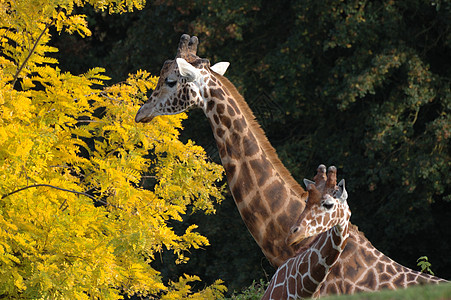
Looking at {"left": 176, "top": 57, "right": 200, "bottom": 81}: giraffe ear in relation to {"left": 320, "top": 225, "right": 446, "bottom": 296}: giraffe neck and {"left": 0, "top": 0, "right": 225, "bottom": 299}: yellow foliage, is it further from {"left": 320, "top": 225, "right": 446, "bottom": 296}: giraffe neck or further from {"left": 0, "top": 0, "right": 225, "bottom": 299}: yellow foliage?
{"left": 320, "top": 225, "right": 446, "bottom": 296}: giraffe neck

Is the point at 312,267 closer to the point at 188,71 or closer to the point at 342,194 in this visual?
the point at 342,194

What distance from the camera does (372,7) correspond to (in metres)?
15.6

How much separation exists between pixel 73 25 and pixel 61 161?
189 cm

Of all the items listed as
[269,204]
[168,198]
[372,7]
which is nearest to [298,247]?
[269,204]

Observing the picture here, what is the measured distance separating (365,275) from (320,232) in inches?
27.5

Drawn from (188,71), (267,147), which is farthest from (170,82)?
(267,147)

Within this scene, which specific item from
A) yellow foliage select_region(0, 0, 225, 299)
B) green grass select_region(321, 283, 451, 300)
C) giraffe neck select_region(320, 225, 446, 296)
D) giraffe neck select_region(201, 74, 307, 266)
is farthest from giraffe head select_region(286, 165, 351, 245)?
yellow foliage select_region(0, 0, 225, 299)

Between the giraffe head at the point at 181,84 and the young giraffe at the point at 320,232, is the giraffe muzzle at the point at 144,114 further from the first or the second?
the young giraffe at the point at 320,232

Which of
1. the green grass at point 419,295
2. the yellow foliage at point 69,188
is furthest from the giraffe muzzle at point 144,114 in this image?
the green grass at point 419,295

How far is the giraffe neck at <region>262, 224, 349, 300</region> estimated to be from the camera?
6.28m

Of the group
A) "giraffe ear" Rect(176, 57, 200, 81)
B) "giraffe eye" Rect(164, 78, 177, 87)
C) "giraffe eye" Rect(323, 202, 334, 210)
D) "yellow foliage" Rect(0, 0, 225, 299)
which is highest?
"giraffe eye" Rect(323, 202, 334, 210)

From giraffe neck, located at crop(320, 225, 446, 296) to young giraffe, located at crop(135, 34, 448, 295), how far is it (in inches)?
11.2

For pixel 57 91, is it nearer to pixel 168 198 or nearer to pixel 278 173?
pixel 168 198

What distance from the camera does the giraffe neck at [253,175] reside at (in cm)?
784
